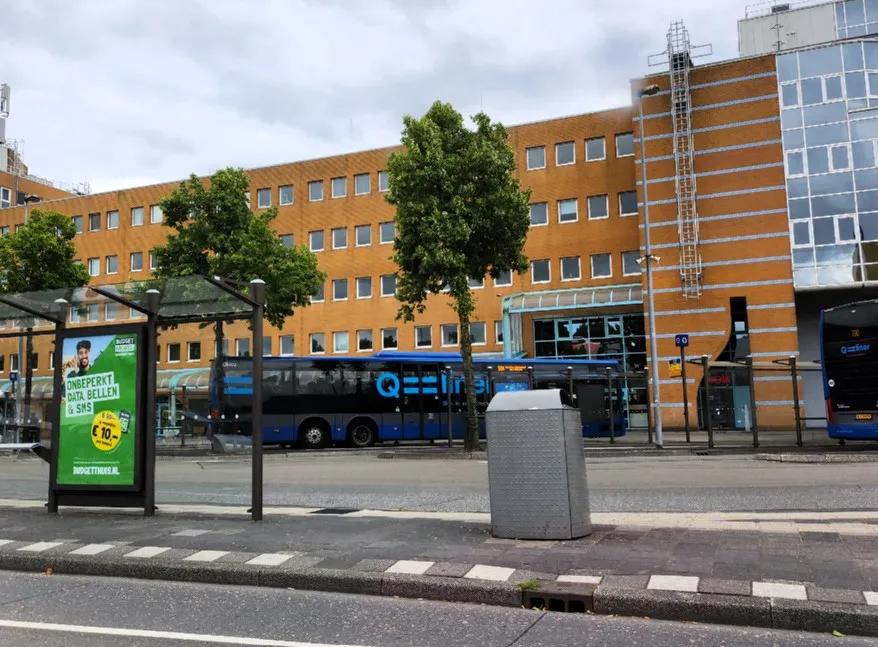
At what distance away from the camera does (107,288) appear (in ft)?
32.3

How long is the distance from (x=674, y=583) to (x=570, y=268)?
120 ft

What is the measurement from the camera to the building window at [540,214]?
137 feet

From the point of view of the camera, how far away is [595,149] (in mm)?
41062

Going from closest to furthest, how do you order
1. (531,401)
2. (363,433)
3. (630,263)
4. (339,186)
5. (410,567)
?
(410,567) → (531,401) → (363,433) → (630,263) → (339,186)

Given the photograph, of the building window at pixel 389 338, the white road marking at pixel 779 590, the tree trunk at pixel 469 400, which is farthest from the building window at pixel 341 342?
the white road marking at pixel 779 590

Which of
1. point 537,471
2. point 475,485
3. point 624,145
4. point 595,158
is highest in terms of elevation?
point 624,145

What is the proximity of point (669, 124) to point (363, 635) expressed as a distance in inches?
1372

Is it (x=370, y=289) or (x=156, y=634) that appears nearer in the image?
(x=156, y=634)

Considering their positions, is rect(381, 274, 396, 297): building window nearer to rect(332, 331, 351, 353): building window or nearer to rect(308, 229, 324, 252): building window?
rect(332, 331, 351, 353): building window

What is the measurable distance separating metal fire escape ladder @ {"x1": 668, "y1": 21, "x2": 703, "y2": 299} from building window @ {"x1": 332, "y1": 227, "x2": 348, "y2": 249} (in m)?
20.8

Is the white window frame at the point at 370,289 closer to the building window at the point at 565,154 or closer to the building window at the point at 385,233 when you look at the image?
the building window at the point at 385,233

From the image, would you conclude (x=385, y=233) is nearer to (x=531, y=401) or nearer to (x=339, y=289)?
(x=339, y=289)

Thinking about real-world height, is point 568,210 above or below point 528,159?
below

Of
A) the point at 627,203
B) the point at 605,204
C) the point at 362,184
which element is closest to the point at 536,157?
the point at 605,204
